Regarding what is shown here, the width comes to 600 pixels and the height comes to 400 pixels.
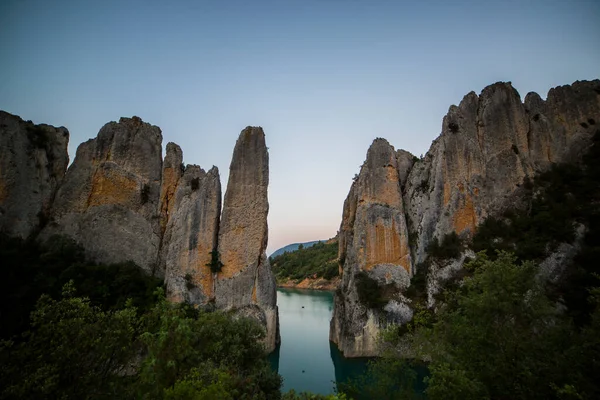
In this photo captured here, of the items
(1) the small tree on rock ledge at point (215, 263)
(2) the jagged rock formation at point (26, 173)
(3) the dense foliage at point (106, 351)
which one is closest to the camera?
(3) the dense foliage at point (106, 351)

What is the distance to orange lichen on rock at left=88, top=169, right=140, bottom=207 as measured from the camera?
27.5 meters

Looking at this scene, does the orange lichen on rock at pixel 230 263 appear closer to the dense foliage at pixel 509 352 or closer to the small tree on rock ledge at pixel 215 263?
the small tree on rock ledge at pixel 215 263

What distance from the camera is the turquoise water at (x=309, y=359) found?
22531 millimetres

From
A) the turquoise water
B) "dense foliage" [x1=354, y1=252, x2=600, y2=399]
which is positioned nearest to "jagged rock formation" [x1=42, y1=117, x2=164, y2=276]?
the turquoise water

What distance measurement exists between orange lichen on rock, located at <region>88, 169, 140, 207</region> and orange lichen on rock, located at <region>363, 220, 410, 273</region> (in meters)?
22.0

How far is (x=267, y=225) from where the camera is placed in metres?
28.6

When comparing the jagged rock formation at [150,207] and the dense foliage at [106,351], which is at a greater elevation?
the jagged rock formation at [150,207]

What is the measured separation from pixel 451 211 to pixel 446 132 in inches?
320

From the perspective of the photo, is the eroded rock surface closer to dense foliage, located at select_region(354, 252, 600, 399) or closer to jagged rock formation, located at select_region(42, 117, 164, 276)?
jagged rock formation, located at select_region(42, 117, 164, 276)

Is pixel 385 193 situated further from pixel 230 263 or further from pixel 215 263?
pixel 215 263

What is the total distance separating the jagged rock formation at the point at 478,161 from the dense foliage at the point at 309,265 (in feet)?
169

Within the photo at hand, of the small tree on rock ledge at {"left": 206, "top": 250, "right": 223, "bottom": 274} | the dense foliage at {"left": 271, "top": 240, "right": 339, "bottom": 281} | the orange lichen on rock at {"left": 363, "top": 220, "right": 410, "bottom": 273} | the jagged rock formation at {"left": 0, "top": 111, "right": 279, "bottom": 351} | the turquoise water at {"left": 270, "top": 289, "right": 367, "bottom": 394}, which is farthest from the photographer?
the dense foliage at {"left": 271, "top": 240, "right": 339, "bottom": 281}

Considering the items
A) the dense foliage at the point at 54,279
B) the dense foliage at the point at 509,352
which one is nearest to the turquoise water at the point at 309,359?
the dense foliage at the point at 509,352

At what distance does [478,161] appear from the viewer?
1160 inches
